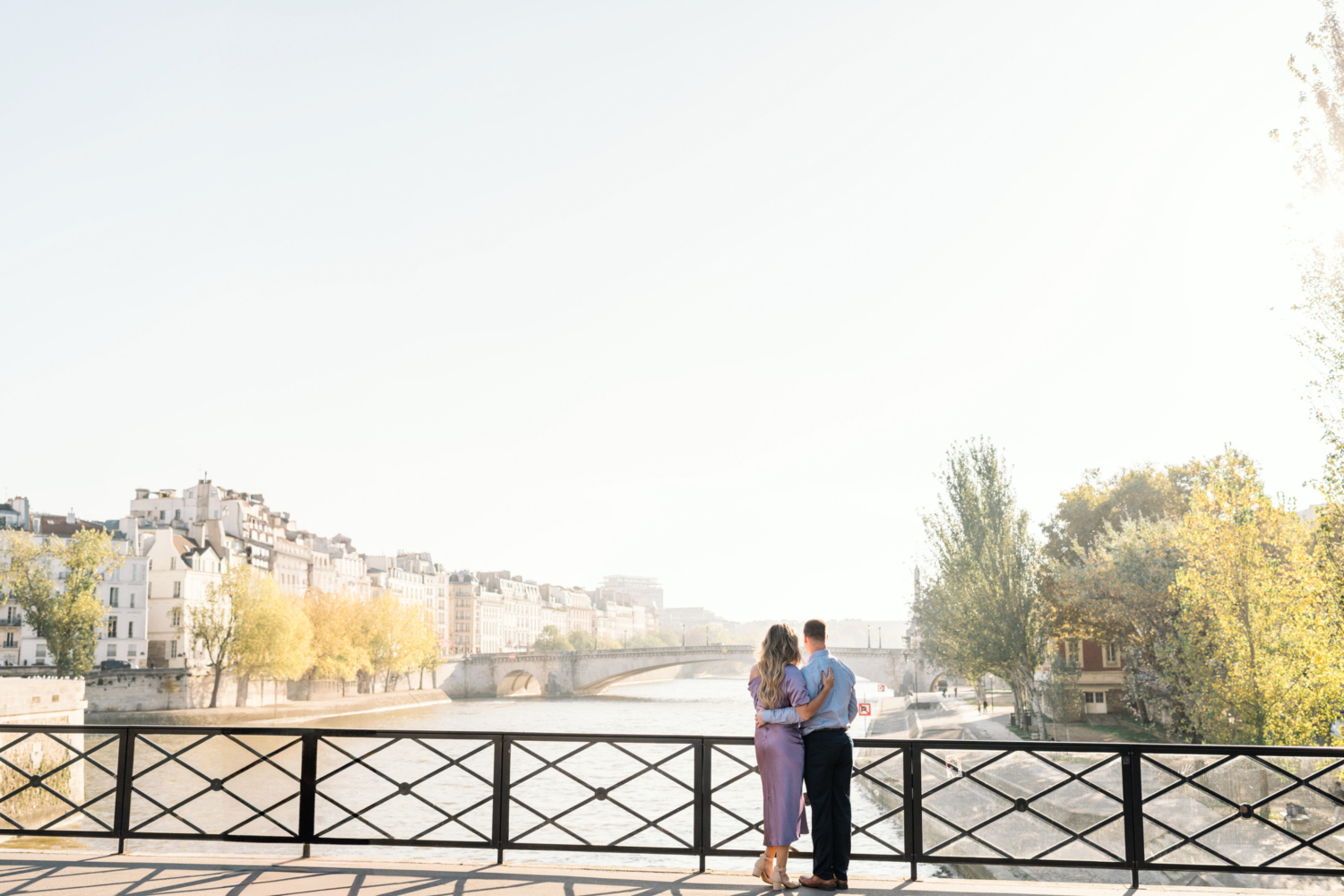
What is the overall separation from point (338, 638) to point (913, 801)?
65.4 m

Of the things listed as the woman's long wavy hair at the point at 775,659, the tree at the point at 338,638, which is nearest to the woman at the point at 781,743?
the woman's long wavy hair at the point at 775,659

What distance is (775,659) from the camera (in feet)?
22.5

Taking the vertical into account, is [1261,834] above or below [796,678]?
below

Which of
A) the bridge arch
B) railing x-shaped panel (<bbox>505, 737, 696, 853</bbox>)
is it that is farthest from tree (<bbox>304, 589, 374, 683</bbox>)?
railing x-shaped panel (<bbox>505, 737, 696, 853</bbox>)

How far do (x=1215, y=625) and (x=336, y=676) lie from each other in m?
59.6

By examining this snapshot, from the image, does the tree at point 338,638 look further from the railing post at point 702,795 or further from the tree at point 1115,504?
the railing post at point 702,795

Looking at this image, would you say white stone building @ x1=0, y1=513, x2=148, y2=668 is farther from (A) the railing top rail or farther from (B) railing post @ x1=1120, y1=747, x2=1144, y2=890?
(B) railing post @ x1=1120, y1=747, x2=1144, y2=890

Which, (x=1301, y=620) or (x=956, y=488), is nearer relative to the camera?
(x=1301, y=620)

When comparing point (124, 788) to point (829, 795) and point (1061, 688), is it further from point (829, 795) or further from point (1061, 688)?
point (1061, 688)

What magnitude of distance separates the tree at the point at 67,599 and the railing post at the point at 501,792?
2079 inches

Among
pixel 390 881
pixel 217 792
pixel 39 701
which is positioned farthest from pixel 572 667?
pixel 390 881

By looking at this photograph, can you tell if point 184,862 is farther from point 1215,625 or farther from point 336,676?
point 336,676

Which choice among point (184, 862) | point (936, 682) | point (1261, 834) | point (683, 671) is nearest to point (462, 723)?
point (936, 682)

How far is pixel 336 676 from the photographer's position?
69875mm
